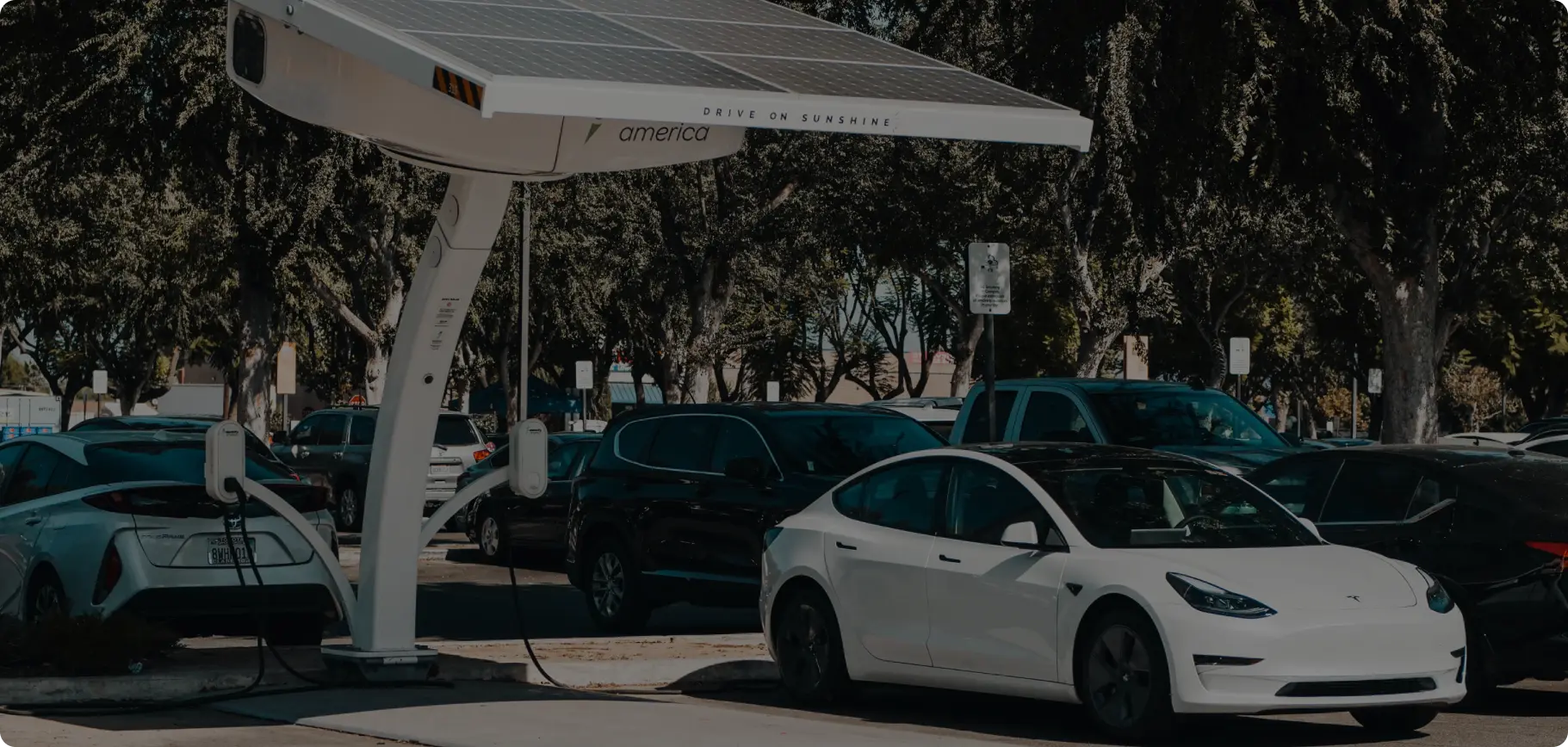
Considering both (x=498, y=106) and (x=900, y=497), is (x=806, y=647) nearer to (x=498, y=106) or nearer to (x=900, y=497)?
(x=900, y=497)

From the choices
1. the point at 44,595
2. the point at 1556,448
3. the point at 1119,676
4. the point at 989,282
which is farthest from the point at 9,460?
the point at 1556,448

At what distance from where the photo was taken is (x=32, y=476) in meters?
13.5

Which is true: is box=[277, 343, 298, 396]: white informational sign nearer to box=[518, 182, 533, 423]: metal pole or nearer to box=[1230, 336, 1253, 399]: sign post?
box=[518, 182, 533, 423]: metal pole

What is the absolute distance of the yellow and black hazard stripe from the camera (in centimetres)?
939

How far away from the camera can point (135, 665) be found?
38.2 ft

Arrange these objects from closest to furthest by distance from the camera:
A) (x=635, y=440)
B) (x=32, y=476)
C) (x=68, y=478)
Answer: (x=68, y=478) → (x=32, y=476) → (x=635, y=440)

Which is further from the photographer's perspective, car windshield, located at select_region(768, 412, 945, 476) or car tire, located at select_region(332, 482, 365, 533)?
car tire, located at select_region(332, 482, 365, 533)

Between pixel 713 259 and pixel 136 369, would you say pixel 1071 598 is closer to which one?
pixel 713 259

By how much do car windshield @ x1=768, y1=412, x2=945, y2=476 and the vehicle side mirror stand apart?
399mm

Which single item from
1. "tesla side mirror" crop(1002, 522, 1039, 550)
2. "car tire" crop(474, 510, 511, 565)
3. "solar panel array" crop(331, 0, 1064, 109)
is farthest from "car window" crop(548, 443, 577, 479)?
"tesla side mirror" crop(1002, 522, 1039, 550)

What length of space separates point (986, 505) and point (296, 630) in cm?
524

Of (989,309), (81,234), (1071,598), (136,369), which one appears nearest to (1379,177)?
(989,309)

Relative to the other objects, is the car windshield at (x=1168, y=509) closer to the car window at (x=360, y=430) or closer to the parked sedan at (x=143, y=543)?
the parked sedan at (x=143, y=543)

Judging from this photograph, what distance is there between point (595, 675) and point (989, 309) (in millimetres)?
5071
